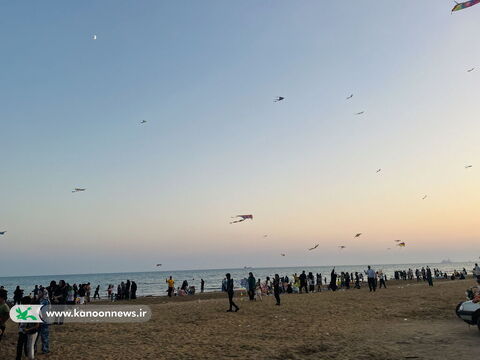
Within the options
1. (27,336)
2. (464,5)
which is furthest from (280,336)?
(464,5)

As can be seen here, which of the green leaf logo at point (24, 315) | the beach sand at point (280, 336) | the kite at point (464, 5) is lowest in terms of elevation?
the beach sand at point (280, 336)

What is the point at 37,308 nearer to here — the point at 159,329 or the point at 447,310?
the point at 159,329

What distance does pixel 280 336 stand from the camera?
13055mm

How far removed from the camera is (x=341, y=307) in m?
20.6

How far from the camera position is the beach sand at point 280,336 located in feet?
34.6

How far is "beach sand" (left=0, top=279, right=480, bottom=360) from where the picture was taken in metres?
10.5

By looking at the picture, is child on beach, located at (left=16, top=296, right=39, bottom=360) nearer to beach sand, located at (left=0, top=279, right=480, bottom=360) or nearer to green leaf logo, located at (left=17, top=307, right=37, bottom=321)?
green leaf logo, located at (left=17, top=307, right=37, bottom=321)

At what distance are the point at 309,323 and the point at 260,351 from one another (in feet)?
17.9

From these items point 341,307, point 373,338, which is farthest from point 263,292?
point 373,338
